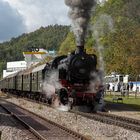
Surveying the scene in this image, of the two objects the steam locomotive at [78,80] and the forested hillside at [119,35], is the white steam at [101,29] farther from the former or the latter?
the steam locomotive at [78,80]

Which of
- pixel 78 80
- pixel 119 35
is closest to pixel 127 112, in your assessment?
pixel 78 80

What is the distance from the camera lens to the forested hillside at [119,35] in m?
44.6

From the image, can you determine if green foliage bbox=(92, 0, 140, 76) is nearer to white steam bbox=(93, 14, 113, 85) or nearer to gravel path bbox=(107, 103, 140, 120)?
white steam bbox=(93, 14, 113, 85)

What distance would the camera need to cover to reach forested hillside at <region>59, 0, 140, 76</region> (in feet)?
146

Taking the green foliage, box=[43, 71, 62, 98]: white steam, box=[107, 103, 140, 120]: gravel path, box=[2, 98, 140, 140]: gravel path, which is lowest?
box=[2, 98, 140, 140]: gravel path

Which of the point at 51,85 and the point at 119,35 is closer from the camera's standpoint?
the point at 51,85

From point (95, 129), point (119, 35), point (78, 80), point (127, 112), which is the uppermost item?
point (119, 35)

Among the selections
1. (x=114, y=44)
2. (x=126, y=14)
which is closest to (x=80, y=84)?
(x=114, y=44)

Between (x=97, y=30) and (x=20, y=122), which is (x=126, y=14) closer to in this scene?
(x=97, y=30)

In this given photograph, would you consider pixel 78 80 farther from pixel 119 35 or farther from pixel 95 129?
pixel 119 35

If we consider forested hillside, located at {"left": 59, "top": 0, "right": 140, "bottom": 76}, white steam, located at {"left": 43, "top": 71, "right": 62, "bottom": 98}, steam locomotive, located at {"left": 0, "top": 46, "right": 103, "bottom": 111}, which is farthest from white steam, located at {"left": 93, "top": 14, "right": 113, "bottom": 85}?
steam locomotive, located at {"left": 0, "top": 46, "right": 103, "bottom": 111}

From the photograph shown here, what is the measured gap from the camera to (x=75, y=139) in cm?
1454

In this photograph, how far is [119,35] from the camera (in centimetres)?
4931

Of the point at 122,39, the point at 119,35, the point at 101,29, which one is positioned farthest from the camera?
the point at 101,29
